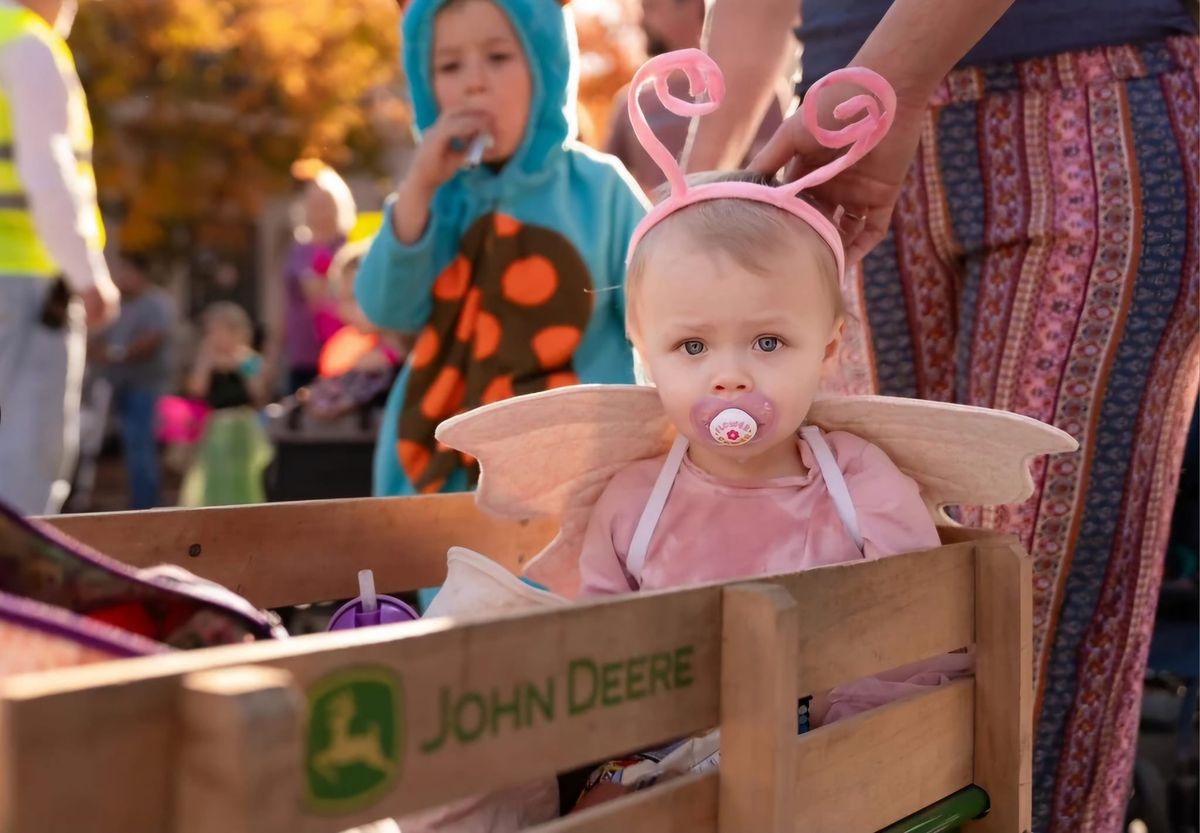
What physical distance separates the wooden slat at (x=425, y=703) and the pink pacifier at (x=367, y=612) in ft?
2.46

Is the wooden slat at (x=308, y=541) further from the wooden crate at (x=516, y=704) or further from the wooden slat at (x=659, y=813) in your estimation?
the wooden slat at (x=659, y=813)

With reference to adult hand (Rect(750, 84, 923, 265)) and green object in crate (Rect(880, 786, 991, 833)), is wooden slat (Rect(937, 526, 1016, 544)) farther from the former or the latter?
adult hand (Rect(750, 84, 923, 265))

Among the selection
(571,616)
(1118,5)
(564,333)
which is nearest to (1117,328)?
(1118,5)

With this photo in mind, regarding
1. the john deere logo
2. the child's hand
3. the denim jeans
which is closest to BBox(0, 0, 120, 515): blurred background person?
the child's hand

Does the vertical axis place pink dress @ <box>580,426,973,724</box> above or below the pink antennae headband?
below

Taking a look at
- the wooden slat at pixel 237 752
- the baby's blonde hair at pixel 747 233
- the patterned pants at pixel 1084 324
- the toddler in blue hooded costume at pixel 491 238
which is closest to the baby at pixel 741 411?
the baby's blonde hair at pixel 747 233

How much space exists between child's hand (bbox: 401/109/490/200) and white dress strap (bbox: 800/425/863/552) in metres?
1.14

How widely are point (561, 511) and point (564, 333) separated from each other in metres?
0.81

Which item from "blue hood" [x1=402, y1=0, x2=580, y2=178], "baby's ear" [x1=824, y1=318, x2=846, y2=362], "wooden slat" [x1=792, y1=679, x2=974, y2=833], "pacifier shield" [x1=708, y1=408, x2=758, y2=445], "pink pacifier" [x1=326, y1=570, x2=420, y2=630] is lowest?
"wooden slat" [x1=792, y1=679, x2=974, y2=833]

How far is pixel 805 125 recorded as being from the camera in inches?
78.1

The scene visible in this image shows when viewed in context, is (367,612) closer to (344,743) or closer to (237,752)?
(344,743)

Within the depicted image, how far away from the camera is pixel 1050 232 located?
7.18 ft

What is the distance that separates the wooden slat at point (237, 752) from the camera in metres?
0.89

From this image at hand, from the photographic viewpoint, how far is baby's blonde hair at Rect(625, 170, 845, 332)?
188cm
